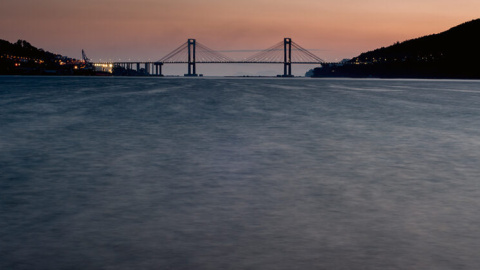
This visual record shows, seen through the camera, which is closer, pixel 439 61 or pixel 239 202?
pixel 239 202

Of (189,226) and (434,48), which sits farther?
(434,48)

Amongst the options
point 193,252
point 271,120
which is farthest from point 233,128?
point 193,252

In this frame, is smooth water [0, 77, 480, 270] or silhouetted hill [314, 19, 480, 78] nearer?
smooth water [0, 77, 480, 270]

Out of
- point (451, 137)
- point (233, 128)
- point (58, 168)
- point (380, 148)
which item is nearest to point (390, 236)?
point (58, 168)

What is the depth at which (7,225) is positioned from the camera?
4.09m

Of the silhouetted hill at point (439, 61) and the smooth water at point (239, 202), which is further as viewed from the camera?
the silhouetted hill at point (439, 61)

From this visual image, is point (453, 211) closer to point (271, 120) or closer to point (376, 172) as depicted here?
point (376, 172)

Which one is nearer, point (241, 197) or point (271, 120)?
point (241, 197)

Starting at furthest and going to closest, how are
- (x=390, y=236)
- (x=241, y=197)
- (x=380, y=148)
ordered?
(x=380, y=148) → (x=241, y=197) → (x=390, y=236)

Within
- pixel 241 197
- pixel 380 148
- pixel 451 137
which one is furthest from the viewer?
pixel 451 137

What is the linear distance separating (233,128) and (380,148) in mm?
4210

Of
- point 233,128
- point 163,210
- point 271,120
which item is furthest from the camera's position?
point 271,120

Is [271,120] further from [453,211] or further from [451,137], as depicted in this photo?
[453,211]

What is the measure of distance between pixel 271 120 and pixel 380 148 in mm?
6122
